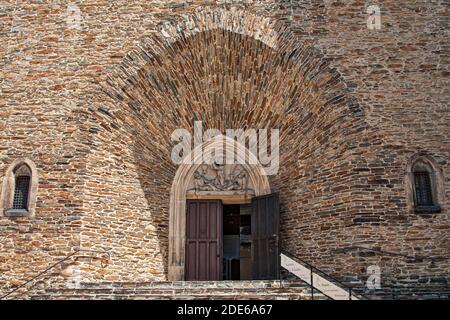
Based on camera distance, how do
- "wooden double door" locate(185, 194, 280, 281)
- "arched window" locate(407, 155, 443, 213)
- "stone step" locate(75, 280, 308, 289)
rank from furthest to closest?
"wooden double door" locate(185, 194, 280, 281)
"arched window" locate(407, 155, 443, 213)
"stone step" locate(75, 280, 308, 289)

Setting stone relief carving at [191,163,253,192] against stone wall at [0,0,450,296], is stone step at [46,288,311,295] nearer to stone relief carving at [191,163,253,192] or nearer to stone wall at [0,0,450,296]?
stone wall at [0,0,450,296]

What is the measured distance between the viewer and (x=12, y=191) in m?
9.74

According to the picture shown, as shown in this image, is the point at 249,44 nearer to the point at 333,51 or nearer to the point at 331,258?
the point at 333,51

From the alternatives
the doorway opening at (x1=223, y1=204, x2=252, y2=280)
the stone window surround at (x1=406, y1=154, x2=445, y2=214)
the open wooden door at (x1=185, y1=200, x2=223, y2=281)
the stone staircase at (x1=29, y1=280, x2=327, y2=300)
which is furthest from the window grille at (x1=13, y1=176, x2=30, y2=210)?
the stone window surround at (x1=406, y1=154, x2=445, y2=214)

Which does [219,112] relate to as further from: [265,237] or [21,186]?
[21,186]

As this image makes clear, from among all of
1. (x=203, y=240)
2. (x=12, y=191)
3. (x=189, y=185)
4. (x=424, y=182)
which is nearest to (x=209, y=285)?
(x=203, y=240)

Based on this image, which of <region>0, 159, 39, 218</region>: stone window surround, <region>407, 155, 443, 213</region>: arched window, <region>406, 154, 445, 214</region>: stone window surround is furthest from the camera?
<region>0, 159, 39, 218</region>: stone window surround

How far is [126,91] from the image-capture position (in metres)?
10.3

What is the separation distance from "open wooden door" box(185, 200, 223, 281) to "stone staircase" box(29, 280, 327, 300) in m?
2.39

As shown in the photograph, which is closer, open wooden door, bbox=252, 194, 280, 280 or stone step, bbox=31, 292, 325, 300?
stone step, bbox=31, 292, 325, 300

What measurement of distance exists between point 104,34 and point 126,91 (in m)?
1.38

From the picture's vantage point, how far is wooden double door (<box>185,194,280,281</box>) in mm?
10289

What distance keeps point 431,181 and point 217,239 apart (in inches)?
182
